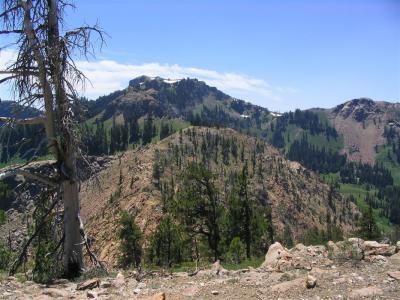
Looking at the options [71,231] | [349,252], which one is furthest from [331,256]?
[71,231]

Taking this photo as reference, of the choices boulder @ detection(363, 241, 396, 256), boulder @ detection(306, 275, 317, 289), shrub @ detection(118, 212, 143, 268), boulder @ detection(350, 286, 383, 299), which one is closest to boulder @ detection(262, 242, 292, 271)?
boulder @ detection(306, 275, 317, 289)

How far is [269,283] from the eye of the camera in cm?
932

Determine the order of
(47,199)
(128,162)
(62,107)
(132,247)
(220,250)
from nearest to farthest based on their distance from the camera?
1. (62,107)
2. (47,199)
3. (220,250)
4. (132,247)
5. (128,162)

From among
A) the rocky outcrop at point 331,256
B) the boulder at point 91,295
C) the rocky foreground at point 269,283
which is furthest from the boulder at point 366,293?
the boulder at point 91,295

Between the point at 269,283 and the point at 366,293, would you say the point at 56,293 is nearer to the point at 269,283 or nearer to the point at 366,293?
the point at 269,283

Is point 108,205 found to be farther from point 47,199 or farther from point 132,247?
point 47,199

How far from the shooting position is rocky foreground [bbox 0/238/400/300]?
8508 millimetres

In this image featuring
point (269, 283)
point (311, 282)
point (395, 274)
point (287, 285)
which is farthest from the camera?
point (269, 283)

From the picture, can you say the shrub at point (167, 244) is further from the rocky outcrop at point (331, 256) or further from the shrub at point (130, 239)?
the rocky outcrop at point (331, 256)

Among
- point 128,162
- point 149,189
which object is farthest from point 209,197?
point 128,162

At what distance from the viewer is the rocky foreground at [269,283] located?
8508 millimetres

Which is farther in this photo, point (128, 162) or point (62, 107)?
point (128, 162)

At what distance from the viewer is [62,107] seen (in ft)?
38.4

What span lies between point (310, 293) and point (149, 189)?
10578 centimetres
